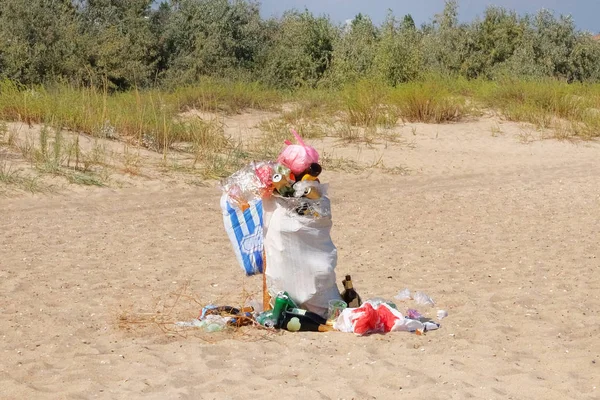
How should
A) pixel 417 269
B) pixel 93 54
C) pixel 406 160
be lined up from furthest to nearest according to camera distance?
1. pixel 93 54
2. pixel 406 160
3. pixel 417 269

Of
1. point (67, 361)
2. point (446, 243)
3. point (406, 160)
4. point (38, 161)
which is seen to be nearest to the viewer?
point (67, 361)

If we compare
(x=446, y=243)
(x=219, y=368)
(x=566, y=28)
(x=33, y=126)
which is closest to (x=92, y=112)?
(x=33, y=126)

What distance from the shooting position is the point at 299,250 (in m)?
5.36

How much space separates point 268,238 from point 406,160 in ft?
23.6

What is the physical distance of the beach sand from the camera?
455 centimetres

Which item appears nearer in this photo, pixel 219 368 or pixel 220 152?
pixel 219 368

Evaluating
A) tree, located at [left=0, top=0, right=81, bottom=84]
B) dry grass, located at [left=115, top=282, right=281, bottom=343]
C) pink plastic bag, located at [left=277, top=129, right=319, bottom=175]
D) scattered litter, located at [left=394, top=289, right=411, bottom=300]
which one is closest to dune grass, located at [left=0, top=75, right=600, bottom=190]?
tree, located at [left=0, top=0, right=81, bottom=84]

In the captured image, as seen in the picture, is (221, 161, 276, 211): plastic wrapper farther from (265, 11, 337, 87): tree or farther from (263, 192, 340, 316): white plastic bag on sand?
(265, 11, 337, 87): tree

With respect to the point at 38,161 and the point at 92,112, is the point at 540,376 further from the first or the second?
the point at 92,112

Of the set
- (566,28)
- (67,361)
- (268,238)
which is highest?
(566,28)

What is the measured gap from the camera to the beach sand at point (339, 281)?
4555 millimetres

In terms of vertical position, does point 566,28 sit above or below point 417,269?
above

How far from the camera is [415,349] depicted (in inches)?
199

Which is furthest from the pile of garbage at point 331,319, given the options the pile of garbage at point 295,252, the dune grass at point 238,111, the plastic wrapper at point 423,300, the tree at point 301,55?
the tree at point 301,55
